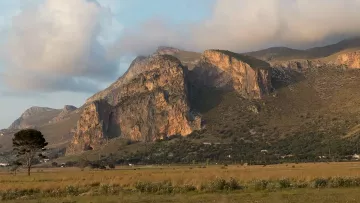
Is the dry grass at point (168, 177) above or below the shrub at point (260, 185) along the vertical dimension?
above

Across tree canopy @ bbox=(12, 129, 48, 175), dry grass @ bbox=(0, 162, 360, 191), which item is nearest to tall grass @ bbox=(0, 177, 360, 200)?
dry grass @ bbox=(0, 162, 360, 191)

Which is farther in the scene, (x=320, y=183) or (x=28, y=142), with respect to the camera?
(x=28, y=142)

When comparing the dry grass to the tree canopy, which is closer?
the dry grass

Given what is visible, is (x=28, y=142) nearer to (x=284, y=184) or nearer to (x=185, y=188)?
(x=185, y=188)

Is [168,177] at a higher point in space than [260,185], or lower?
higher

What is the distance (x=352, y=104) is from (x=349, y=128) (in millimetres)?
19082

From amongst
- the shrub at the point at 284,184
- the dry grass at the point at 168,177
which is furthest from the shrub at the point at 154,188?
the shrub at the point at 284,184

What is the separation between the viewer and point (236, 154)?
188875mm

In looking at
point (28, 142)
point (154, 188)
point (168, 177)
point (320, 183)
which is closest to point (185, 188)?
point (154, 188)

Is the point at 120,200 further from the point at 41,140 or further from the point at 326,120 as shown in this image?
the point at 326,120

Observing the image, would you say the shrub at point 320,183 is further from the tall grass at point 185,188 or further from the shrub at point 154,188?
the shrub at point 154,188

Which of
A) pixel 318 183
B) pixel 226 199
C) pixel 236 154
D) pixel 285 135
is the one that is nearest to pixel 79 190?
pixel 226 199

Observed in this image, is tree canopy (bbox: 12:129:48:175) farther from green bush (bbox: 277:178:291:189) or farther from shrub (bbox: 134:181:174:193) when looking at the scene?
green bush (bbox: 277:178:291:189)

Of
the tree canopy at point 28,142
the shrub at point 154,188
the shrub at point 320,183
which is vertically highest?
the tree canopy at point 28,142
